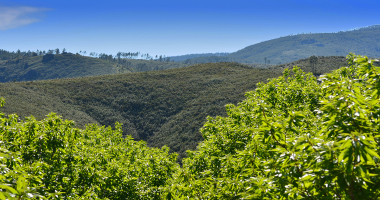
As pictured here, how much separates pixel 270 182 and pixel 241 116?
10303 mm

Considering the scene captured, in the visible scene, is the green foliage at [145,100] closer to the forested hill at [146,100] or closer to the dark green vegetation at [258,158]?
the forested hill at [146,100]

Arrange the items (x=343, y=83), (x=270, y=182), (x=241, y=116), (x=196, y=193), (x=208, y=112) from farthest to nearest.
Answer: (x=208, y=112)
(x=241, y=116)
(x=196, y=193)
(x=343, y=83)
(x=270, y=182)

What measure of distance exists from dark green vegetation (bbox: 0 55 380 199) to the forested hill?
27.6 meters

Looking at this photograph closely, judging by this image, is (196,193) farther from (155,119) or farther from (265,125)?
→ (155,119)

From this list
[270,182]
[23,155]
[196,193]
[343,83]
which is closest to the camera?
[270,182]

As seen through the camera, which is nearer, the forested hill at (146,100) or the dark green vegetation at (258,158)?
the dark green vegetation at (258,158)

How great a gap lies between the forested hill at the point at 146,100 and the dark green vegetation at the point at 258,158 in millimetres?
27570

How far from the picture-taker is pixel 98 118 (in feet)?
167

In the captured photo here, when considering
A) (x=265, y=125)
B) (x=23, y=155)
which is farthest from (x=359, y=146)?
(x=23, y=155)

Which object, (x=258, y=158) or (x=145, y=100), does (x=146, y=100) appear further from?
(x=258, y=158)

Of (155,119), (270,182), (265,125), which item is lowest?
(155,119)

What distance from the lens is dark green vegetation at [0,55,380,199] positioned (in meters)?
3.42

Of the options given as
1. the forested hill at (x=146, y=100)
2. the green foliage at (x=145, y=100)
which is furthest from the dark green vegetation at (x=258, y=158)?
the forested hill at (x=146, y=100)

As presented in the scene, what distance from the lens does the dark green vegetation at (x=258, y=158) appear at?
3420 mm
